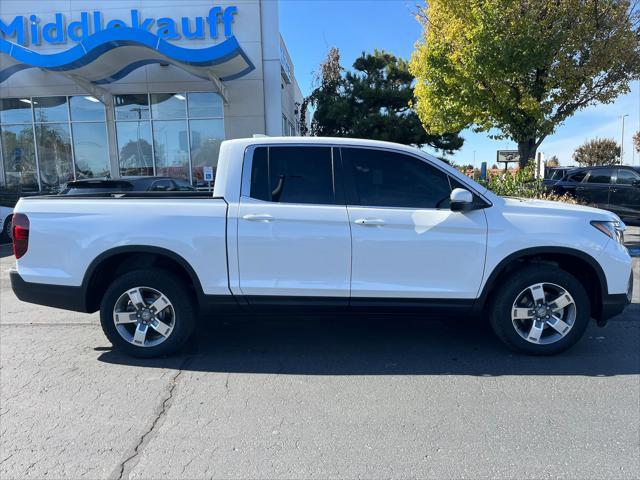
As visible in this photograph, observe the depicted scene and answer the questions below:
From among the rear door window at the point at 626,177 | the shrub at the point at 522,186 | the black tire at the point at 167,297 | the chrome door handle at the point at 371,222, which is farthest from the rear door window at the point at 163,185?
the rear door window at the point at 626,177

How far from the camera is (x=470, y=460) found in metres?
2.71

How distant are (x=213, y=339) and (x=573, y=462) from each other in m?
3.30

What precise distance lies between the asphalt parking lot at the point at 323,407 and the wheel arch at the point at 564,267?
565mm

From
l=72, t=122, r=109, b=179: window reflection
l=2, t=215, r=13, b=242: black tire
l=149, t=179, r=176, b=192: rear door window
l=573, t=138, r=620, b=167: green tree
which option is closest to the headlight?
l=149, t=179, r=176, b=192: rear door window

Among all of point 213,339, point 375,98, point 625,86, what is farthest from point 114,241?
point 375,98

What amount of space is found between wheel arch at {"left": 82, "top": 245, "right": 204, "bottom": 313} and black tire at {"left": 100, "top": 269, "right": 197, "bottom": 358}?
0.41 feet

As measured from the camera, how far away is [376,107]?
20.4 metres

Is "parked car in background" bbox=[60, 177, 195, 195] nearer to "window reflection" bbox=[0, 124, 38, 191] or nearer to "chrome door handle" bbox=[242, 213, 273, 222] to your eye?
"chrome door handle" bbox=[242, 213, 273, 222]

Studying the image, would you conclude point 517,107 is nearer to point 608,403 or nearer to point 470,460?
point 608,403

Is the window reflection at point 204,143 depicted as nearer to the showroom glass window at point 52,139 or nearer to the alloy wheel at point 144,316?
the showroom glass window at point 52,139

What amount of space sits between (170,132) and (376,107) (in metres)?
8.89

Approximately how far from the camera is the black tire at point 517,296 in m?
3.97

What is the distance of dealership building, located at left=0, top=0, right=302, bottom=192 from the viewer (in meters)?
16.3

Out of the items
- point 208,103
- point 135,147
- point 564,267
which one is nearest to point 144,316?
point 564,267
